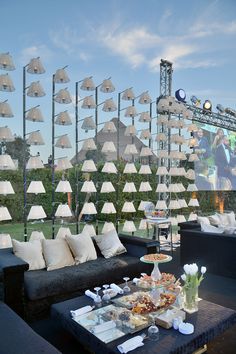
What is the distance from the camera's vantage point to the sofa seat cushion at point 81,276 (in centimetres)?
278

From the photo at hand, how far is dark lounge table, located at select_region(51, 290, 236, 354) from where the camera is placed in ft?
5.80

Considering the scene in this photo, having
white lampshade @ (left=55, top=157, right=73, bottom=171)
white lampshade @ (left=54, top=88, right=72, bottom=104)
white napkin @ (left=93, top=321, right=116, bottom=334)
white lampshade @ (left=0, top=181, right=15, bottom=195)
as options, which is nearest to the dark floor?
white napkin @ (left=93, top=321, right=116, bottom=334)

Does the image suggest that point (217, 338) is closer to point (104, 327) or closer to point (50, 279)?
point (104, 327)

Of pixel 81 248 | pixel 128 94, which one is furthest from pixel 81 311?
pixel 128 94

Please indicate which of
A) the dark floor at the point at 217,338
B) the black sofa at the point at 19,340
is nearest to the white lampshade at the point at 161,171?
the dark floor at the point at 217,338

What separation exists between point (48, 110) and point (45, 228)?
4.71m

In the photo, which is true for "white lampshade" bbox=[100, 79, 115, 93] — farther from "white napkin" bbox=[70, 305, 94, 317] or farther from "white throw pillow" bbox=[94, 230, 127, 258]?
"white napkin" bbox=[70, 305, 94, 317]

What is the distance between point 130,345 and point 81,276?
4.58 feet

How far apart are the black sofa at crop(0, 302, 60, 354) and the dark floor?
569 millimetres

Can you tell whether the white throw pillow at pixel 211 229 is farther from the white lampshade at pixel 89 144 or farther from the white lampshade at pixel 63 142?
the white lampshade at pixel 63 142

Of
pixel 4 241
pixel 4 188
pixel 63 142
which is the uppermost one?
pixel 63 142

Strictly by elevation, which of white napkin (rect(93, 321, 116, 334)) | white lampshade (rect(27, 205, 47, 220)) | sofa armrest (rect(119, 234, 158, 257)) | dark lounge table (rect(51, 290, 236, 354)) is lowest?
dark lounge table (rect(51, 290, 236, 354))

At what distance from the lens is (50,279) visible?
286cm

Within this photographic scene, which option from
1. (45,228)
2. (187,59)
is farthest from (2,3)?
(45,228)
